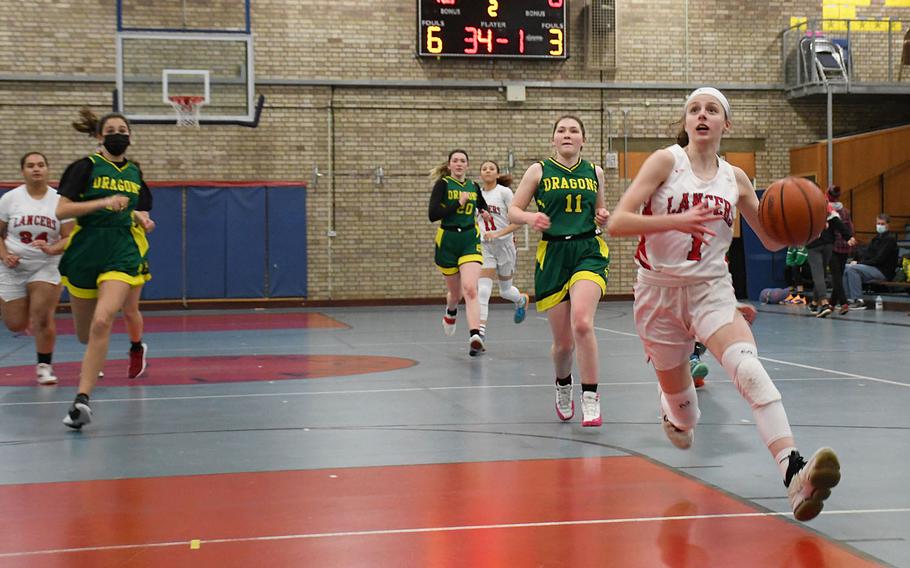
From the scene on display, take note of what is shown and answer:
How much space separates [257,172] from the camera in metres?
21.0

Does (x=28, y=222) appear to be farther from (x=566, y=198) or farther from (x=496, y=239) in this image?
(x=496, y=239)

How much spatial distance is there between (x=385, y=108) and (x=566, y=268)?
15.5m

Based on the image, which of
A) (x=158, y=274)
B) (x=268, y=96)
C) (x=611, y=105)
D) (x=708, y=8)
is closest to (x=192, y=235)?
(x=158, y=274)

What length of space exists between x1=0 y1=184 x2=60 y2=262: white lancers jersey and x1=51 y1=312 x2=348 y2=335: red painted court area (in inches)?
249

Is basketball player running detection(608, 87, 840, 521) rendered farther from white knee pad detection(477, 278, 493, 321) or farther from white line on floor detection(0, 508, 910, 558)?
white knee pad detection(477, 278, 493, 321)

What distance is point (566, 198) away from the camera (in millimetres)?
6668

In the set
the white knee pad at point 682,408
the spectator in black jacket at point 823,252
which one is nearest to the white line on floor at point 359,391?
the white knee pad at point 682,408

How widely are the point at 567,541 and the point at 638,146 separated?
19.5 m

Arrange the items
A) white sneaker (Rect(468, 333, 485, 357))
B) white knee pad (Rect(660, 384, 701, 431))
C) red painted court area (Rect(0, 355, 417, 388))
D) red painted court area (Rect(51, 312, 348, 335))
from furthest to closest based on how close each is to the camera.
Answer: red painted court area (Rect(51, 312, 348, 335)) → white sneaker (Rect(468, 333, 485, 357)) → red painted court area (Rect(0, 355, 417, 388)) → white knee pad (Rect(660, 384, 701, 431))

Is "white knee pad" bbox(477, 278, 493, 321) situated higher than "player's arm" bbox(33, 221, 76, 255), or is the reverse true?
"player's arm" bbox(33, 221, 76, 255)

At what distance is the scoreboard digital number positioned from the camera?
805 inches

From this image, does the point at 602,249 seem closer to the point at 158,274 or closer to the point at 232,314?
the point at 232,314

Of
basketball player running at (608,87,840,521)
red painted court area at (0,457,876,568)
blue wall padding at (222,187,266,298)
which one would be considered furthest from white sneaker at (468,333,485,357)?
blue wall padding at (222,187,266,298)

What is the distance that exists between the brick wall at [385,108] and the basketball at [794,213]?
16979 millimetres
